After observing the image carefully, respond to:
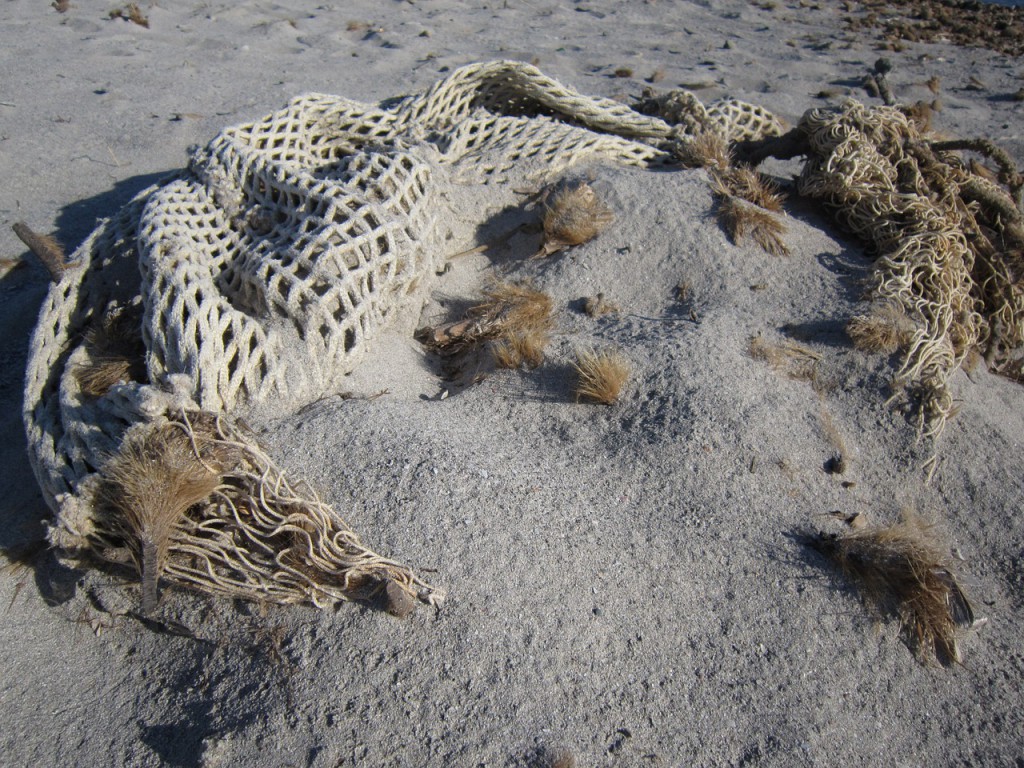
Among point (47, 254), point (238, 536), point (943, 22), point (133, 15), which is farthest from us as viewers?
point (943, 22)

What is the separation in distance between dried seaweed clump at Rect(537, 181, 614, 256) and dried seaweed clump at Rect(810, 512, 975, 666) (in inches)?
→ 70.1

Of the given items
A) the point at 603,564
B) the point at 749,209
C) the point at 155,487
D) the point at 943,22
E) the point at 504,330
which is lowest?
the point at 603,564

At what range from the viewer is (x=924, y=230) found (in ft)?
10.5

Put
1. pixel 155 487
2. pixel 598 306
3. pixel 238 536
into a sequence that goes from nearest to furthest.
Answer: pixel 155 487 < pixel 238 536 < pixel 598 306

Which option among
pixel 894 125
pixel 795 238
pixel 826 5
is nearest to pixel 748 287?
pixel 795 238

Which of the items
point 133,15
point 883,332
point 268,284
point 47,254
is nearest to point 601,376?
point 883,332

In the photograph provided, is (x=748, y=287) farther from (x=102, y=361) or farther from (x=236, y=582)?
(x=102, y=361)

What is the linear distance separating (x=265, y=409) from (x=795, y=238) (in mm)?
2502

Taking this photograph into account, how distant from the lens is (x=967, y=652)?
2.15m

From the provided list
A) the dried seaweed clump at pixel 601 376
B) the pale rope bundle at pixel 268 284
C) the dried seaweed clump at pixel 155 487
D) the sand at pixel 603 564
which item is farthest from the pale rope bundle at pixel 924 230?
the dried seaweed clump at pixel 155 487

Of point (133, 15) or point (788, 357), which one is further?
point (133, 15)

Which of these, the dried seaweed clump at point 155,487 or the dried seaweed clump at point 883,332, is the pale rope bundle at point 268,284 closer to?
the dried seaweed clump at point 155,487

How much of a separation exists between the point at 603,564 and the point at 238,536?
107cm

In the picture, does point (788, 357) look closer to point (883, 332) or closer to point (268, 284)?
point (883, 332)
